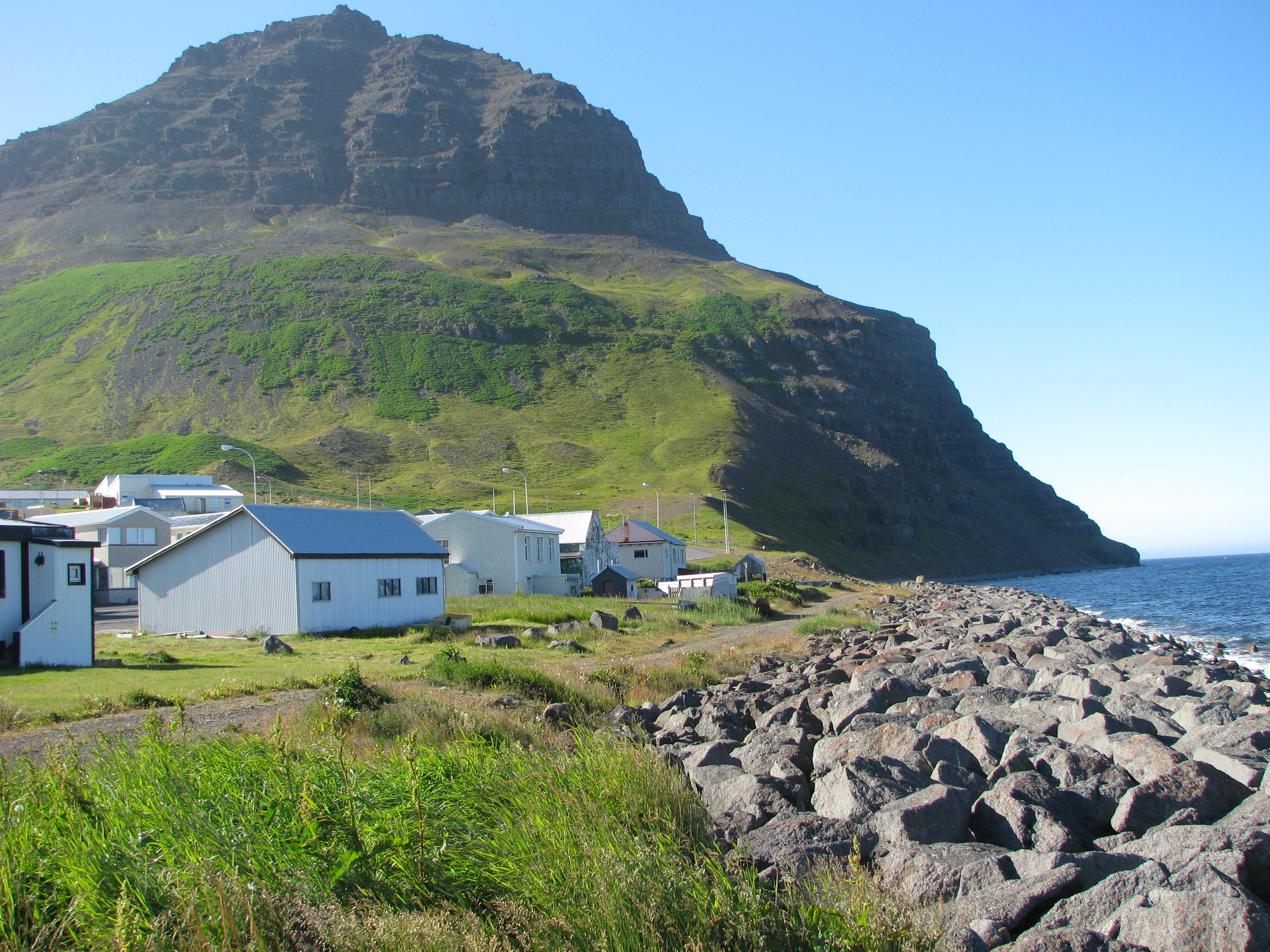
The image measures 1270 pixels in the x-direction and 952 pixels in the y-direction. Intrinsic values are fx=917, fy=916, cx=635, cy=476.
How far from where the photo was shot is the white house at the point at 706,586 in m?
49.6

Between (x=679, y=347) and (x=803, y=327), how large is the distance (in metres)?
31.6

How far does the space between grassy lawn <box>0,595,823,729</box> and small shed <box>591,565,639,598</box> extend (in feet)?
52.8

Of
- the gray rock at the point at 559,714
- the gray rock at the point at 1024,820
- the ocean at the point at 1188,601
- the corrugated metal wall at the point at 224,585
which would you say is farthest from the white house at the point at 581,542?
the gray rock at the point at 1024,820

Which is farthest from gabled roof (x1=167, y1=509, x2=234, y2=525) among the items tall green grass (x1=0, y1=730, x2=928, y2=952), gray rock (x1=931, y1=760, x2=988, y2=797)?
gray rock (x1=931, y1=760, x2=988, y2=797)

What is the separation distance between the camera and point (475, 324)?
15262cm

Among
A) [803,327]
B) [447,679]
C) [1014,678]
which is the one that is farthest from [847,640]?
[803,327]

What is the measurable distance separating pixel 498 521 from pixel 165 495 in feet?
142

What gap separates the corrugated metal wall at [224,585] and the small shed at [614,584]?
24.5 meters

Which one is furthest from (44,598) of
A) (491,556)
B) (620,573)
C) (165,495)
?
(165,495)

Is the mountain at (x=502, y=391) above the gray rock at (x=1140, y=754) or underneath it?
above

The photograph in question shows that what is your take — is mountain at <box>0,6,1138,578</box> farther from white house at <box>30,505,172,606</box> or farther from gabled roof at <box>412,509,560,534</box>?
gabled roof at <box>412,509,560,534</box>

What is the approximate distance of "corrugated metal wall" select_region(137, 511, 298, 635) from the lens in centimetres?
3147

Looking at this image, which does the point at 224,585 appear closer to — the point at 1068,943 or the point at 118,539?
the point at 118,539

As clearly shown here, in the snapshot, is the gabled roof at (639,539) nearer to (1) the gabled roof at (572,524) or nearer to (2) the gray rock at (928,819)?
(1) the gabled roof at (572,524)
